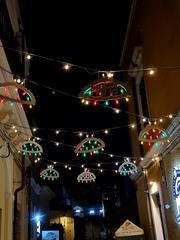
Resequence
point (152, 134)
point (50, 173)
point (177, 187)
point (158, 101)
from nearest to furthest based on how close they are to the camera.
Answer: point (177, 187)
point (152, 134)
point (158, 101)
point (50, 173)

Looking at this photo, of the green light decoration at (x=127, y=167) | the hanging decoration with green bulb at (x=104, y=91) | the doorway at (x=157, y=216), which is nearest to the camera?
the hanging decoration with green bulb at (x=104, y=91)

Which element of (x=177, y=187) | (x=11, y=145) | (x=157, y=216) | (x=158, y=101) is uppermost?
(x=158, y=101)

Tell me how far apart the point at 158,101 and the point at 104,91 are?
14.9 ft

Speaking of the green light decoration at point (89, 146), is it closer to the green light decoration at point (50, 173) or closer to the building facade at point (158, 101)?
the building facade at point (158, 101)

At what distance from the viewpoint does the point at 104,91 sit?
16.5 ft

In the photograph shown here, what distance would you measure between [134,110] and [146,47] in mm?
3311

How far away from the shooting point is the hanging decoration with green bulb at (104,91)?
4.92 meters

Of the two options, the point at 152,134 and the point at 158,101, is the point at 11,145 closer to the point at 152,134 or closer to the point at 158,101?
the point at 152,134

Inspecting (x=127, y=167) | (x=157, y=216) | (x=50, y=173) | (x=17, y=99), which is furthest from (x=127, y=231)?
(x=17, y=99)

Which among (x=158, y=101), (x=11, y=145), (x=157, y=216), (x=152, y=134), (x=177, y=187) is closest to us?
(x=177, y=187)

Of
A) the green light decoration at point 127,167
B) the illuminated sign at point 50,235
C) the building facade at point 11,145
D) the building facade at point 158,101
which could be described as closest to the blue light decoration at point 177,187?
the building facade at point 158,101

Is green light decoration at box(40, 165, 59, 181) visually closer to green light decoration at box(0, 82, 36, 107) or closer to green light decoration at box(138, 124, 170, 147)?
green light decoration at box(138, 124, 170, 147)

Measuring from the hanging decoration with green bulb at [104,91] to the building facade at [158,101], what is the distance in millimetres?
897

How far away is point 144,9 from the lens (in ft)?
34.1
